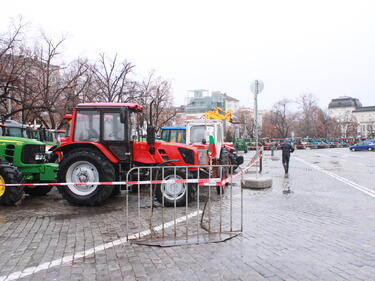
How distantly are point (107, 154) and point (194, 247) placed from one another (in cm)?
425

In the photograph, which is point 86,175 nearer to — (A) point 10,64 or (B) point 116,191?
(B) point 116,191

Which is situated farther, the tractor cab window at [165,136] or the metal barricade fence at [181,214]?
the tractor cab window at [165,136]

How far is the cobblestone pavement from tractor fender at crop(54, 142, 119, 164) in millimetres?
1248

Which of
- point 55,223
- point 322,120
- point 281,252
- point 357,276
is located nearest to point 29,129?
point 55,223

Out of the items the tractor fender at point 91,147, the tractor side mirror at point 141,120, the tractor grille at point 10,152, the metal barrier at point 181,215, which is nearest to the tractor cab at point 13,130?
the tractor grille at point 10,152

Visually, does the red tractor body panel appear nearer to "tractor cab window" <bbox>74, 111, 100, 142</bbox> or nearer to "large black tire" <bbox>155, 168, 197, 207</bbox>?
"large black tire" <bbox>155, 168, 197, 207</bbox>

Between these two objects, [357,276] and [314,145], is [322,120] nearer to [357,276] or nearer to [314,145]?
[314,145]

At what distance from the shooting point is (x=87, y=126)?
30.2 ft

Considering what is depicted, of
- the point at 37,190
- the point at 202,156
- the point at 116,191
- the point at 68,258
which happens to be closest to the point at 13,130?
the point at 37,190

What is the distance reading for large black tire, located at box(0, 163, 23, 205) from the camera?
8.70m

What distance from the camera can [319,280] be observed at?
4.21 metres

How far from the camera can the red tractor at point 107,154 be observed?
873 centimetres

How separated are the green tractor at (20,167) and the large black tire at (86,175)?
3.80ft

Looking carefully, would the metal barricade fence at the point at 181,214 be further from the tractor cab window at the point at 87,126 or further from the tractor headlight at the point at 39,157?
the tractor headlight at the point at 39,157
